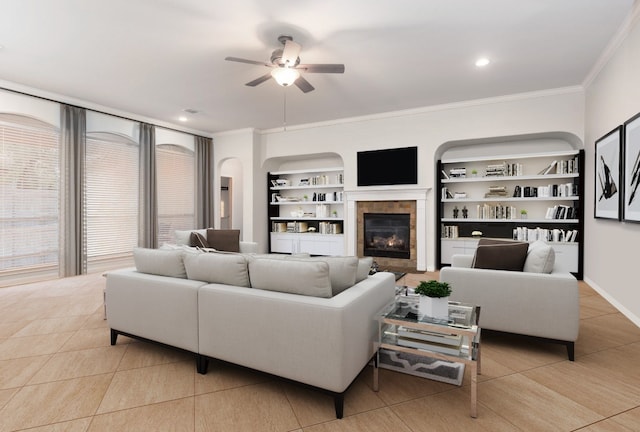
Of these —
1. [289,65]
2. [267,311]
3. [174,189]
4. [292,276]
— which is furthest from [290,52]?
[174,189]

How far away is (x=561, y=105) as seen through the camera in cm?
492

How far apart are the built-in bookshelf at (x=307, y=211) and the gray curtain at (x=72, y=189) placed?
3.54 meters

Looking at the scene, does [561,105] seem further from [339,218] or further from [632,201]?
[339,218]

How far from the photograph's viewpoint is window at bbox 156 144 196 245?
677 cm

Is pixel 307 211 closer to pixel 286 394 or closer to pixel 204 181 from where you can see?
pixel 204 181

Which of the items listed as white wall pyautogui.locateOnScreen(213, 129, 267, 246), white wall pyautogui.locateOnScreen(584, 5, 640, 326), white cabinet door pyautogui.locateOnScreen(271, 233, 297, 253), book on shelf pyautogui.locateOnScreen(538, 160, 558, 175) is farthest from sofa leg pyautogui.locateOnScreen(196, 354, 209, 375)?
book on shelf pyautogui.locateOnScreen(538, 160, 558, 175)

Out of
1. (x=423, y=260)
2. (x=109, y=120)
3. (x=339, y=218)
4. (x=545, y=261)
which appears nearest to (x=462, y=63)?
(x=545, y=261)

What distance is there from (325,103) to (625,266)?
439 cm

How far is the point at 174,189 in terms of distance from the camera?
6.99 m

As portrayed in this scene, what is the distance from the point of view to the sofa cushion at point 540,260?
266cm

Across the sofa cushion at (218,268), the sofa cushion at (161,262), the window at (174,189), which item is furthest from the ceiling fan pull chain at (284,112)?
the sofa cushion at (218,268)

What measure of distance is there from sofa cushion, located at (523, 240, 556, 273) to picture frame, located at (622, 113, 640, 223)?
1115 mm

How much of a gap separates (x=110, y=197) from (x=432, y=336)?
591 centimetres

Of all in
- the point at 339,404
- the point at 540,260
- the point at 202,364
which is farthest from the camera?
the point at 540,260
